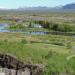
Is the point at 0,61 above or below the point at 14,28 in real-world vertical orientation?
above

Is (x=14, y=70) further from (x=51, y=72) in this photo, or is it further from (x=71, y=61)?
(x=71, y=61)

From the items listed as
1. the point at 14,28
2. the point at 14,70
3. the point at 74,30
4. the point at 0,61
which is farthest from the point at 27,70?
the point at 14,28

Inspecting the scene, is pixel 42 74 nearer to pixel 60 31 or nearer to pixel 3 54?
pixel 3 54

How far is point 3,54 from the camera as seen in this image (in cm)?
2861

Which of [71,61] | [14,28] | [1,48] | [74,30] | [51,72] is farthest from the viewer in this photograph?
[14,28]

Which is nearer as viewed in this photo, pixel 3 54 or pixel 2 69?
pixel 2 69

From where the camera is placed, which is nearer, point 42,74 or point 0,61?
point 42,74

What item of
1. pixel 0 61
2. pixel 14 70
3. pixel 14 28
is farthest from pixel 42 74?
pixel 14 28

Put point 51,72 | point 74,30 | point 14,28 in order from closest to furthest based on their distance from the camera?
point 51,72 < point 74,30 < point 14,28

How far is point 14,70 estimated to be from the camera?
1028 inches

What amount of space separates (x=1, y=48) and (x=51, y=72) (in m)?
6.62

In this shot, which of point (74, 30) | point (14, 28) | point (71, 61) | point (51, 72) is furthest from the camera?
point (14, 28)

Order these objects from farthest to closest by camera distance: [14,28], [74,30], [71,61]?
[14,28] < [74,30] < [71,61]

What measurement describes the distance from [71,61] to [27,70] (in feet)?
14.1
